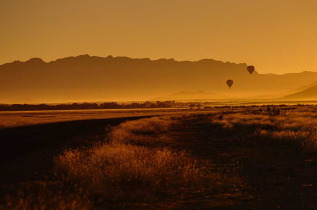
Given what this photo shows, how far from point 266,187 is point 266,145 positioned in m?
11.9

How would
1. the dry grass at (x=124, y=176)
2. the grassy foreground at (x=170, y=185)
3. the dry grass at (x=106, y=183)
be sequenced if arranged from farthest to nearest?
the dry grass at (x=124, y=176) < the grassy foreground at (x=170, y=185) < the dry grass at (x=106, y=183)

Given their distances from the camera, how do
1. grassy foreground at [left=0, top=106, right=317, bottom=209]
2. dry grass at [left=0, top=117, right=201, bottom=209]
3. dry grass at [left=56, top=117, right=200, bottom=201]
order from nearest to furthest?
dry grass at [left=0, top=117, right=201, bottom=209] < grassy foreground at [left=0, top=106, right=317, bottom=209] < dry grass at [left=56, top=117, right=200, bottom=201]

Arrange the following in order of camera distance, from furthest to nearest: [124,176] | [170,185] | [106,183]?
1. [124,176]
2. [170,185]
3. [106,183]

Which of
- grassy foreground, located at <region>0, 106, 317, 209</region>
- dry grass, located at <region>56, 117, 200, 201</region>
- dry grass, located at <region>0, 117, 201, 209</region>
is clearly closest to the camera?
dry grass, located at <region>0, 117, 201, 209</region>

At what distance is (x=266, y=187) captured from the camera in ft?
42.8

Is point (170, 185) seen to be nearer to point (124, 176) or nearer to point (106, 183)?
point (124, 176)

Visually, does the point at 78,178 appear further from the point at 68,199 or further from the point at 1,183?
the point at 68,199

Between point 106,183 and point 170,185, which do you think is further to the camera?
point 170,185

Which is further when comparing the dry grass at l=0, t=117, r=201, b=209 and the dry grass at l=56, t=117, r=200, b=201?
the dry grass at l=56, t=117, r=200, b=201

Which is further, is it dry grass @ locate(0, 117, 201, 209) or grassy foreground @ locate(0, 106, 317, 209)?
grassy foreground @ locate(0, 106, 317, 209)

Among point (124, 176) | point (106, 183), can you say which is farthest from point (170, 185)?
point (106, 183)

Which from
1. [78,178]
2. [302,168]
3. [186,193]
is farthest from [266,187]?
[78,178]

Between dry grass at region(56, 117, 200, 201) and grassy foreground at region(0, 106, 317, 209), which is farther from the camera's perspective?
dry grass at region(56, 117, 200, 201)

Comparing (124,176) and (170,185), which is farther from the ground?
(124,176)
